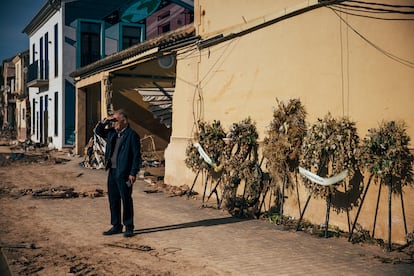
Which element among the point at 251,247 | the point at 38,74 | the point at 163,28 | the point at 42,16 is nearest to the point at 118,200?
the point at 251,247

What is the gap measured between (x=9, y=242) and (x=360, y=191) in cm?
515

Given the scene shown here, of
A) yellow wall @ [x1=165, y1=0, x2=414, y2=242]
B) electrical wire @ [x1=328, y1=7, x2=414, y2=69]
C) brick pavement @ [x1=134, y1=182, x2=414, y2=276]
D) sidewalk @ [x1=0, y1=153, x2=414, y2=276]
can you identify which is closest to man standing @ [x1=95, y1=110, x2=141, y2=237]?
sidewalk @ [x1=0, y1=153, x2=414, y2=276]

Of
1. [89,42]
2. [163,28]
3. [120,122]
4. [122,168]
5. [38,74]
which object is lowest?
[122,168]

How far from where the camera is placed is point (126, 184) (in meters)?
6.43

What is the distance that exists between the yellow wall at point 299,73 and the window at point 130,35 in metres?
14.1

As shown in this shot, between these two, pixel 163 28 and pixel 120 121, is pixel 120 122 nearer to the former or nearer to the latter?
pixel 120 121

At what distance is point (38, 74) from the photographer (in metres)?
27.8

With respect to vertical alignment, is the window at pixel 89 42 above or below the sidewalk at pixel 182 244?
above

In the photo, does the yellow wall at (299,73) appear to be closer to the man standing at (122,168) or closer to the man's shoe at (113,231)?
the man standing at (122,168)

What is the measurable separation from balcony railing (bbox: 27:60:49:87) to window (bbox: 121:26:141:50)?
5.61 metres

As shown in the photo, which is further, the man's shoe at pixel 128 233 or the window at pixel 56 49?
the window at pixel 56 49

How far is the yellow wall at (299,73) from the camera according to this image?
240 inches

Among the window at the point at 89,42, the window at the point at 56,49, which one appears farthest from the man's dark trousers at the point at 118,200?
the window at the point at 56,49

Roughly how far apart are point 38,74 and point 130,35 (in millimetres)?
7548
